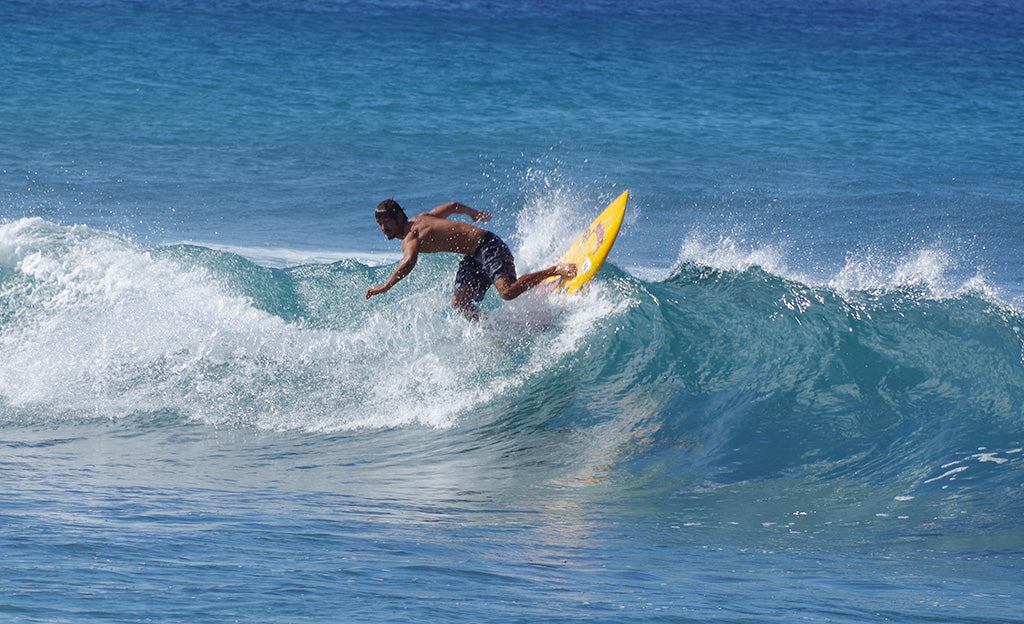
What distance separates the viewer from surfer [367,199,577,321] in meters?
6.93

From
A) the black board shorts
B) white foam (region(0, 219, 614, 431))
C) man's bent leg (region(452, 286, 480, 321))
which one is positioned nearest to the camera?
white foam (region(0, 219, 614, 431))

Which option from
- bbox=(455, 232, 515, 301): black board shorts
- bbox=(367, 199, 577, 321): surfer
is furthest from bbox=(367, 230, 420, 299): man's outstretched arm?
bbox=(455, 232, 515, 301): black board shorts

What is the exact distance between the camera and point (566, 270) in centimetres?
800

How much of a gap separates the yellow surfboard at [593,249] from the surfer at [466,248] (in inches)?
3.3

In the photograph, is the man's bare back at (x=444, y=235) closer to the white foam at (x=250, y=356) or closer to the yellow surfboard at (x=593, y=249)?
the white foam at (x=250, y=356)

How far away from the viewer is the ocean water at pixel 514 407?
3678 millimetres

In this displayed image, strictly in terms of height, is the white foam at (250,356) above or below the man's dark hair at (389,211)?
below

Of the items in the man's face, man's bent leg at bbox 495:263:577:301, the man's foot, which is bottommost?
man's bent leg at bbox 495:263:577:301

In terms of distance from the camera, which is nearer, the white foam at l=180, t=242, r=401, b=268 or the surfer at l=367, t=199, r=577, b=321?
the surfer at l=367, t=199, r=577, b=321

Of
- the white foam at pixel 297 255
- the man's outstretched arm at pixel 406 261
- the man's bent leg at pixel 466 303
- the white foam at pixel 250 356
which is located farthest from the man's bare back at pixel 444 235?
the white foam at pixel 297 255

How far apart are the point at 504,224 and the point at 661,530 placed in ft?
37.4

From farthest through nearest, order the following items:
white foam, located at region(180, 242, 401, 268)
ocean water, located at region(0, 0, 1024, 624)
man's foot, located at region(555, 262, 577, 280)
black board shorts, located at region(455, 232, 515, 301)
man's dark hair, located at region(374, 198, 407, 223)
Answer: white foam, located at region(180, 242, 401, 268)
man's foot, located at region(555, 262, 577, 280)
black board shorts, located at region(455, 232, 515, 301)
man's dark hair, located at region(374, 198, 407, 223)
ocean water, located at region(0, 0, 1024, 624)

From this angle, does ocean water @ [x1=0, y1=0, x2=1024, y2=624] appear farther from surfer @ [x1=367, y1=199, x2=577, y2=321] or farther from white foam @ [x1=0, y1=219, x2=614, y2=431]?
surfer @ [x1=367, y1=199, x2=577, y2=321]

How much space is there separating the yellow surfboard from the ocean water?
0.22 m
